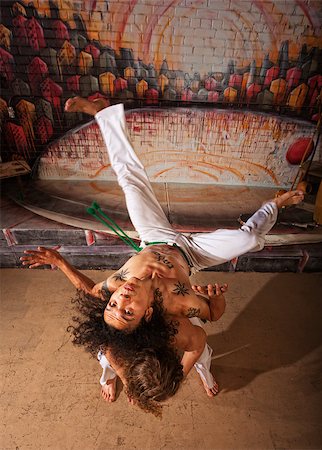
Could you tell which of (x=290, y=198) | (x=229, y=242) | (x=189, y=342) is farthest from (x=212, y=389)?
(x=290, y=198)

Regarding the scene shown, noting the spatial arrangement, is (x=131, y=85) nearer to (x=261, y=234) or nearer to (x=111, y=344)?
(x=261, y=234)

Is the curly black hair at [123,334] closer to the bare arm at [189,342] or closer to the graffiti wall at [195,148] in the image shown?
the bare arm at [189,342]

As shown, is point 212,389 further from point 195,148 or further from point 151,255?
point 195,148

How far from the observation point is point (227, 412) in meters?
1.94

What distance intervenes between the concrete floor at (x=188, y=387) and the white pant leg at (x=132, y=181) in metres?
1.10

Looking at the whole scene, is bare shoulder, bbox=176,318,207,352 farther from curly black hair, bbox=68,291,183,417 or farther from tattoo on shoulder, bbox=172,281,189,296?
tattoo on shoulder, bbox=172,281,189,296

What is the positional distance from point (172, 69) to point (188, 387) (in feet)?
10.6

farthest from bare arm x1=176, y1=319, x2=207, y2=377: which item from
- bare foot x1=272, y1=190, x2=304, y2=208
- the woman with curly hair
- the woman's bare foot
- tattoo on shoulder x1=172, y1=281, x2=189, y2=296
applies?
the woman's bare foot

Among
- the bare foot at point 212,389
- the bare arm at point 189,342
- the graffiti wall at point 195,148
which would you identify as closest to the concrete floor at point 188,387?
the bare foot at point 212,389

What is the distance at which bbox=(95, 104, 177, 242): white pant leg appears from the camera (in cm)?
209

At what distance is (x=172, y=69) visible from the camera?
10.6ft

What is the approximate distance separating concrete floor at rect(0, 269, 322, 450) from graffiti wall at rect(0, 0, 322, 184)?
6.47 ft

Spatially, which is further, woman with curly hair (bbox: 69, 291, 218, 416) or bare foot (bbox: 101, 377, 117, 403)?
bare foot (bbox: 101, 377, 117, 403)

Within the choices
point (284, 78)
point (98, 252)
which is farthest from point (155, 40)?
point (98, 252)
